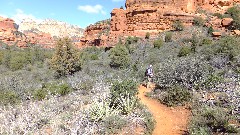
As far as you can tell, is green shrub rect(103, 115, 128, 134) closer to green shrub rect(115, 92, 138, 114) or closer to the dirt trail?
green shrub rect(115, 92, 138, 114)

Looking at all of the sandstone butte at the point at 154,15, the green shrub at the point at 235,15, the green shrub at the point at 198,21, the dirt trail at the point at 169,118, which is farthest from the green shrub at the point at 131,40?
the dirt trail at the point at 169,118

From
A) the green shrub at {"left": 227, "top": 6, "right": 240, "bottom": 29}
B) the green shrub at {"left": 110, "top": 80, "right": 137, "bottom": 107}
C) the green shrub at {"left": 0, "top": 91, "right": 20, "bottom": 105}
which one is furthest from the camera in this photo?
the green shrub at {"left": 227, "top": 6, "right": 240, "bottom": 29}

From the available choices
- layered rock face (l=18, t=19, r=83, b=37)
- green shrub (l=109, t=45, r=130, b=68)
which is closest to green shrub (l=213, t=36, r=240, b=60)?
green shrub (l=109, t=45, r=130, b=68)

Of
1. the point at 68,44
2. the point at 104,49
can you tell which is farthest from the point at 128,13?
the point at 68,44

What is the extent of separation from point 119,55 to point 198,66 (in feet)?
37.9

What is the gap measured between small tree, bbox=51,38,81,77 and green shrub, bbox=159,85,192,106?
13.3 metres

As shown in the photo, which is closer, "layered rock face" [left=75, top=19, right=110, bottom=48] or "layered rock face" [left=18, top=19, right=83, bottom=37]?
"layered rock face" [left=75, top=19, right=110, bottom=48]

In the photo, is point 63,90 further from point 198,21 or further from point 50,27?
point 50,27

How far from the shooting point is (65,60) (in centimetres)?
2261

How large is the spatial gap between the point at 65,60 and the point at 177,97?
14748 mm

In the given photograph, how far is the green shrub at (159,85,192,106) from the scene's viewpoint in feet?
30.4

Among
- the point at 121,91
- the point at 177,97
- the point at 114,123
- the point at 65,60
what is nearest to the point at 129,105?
the point at 121,91

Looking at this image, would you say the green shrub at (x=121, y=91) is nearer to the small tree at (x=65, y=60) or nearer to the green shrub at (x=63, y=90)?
the green shrub at (x=63, y=90)

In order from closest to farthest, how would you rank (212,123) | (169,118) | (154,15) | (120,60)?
(212,123) < (169,118) < (120,60) < (154,15)
